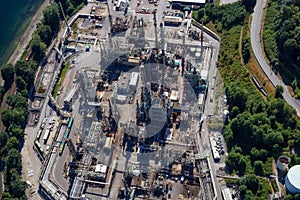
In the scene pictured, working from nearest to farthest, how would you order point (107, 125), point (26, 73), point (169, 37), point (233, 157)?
point (233, 157), point (107, 125), point (26, 73), point (169, 37)

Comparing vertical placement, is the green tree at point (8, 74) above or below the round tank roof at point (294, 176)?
above

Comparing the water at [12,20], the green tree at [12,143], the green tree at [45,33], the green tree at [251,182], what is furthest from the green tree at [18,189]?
the green tree at [251,182]

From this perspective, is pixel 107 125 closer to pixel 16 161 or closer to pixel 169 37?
pixel 16 161

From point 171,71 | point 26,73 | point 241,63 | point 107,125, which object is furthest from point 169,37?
point 26,73

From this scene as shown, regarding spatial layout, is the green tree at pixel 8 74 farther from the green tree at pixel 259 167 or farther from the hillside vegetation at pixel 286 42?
the hillside vegetation at pixel 286 42

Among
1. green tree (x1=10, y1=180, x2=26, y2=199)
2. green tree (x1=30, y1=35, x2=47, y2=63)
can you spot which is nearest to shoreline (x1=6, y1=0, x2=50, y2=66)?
green tree (x1=30, y1=35, x2=47, y2=63)

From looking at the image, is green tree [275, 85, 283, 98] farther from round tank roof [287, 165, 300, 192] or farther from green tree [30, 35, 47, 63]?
green tree [30, 35, 47, 63]

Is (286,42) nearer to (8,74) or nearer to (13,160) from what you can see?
(13,160)
